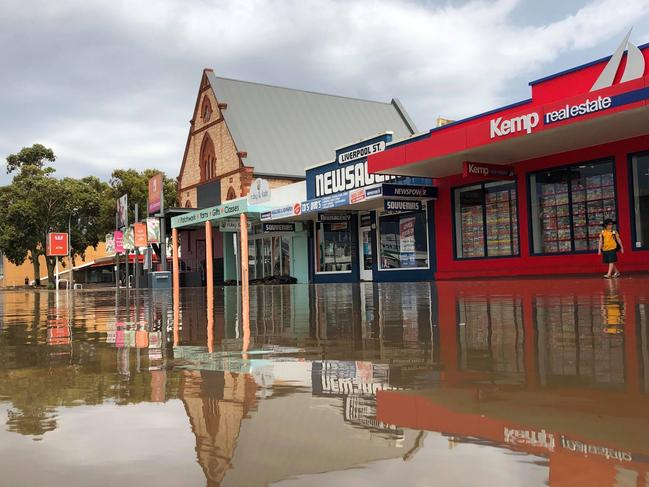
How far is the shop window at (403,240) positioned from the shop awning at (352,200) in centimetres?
115

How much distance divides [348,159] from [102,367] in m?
22.9

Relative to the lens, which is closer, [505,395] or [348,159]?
[505,395]

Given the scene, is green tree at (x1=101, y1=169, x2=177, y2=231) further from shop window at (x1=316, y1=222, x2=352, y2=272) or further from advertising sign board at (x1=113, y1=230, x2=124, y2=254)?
shop window at (x1=316, y1=222, x2=352, y2=272)

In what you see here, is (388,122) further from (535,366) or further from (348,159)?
(535,366)

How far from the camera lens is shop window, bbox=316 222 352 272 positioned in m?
29.1

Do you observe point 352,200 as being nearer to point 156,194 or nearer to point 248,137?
point 156,194

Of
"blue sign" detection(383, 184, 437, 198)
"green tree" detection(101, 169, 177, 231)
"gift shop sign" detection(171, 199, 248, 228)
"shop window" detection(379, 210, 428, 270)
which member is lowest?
"shop window" detection(379, 210, 428, 270)

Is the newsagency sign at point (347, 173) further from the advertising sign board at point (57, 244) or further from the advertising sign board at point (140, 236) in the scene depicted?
the advertising sign board at point (57, 244)

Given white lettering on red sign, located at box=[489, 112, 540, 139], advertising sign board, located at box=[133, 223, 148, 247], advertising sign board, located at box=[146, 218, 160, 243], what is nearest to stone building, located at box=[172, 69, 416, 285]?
advertising sign board, located at box=[146, 218, 160, 243]

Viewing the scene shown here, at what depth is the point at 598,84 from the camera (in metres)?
15.6

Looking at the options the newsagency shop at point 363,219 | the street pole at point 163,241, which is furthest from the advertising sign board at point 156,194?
the newsagency shop at point 363,219

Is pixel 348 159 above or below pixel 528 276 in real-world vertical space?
above

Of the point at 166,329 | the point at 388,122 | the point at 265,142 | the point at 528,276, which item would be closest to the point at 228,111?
the point at 265,142

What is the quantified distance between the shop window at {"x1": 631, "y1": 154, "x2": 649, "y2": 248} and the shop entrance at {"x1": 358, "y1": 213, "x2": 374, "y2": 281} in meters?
12.6
